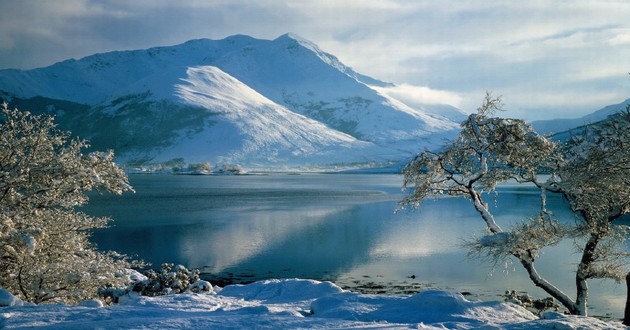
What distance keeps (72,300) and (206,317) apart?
42.3 feet

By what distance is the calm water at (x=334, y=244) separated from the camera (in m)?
47.1

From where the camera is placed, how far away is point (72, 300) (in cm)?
2311

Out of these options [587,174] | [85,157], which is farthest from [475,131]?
[85,157]

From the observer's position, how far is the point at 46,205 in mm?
21547

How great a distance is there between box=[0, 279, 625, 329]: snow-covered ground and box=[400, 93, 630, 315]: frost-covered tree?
5215 millimetres

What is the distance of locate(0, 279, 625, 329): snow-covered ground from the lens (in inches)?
506

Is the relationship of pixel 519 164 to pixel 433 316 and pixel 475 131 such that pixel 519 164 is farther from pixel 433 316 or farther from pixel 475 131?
pixel 433 316

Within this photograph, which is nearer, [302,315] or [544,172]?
[302,315]

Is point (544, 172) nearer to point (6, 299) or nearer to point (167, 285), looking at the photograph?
point (6, 299)

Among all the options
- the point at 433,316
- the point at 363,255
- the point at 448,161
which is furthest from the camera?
the point at 363,255

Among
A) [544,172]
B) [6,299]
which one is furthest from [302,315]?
[544,172]

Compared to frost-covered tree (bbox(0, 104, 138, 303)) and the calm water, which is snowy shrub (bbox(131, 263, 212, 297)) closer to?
frost-covered tree (bbox(0, 104, 138, 303))

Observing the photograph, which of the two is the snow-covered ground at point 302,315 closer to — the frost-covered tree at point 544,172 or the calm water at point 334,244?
the frost-covered tree at point 544,172

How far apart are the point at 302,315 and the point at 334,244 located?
173 feet
